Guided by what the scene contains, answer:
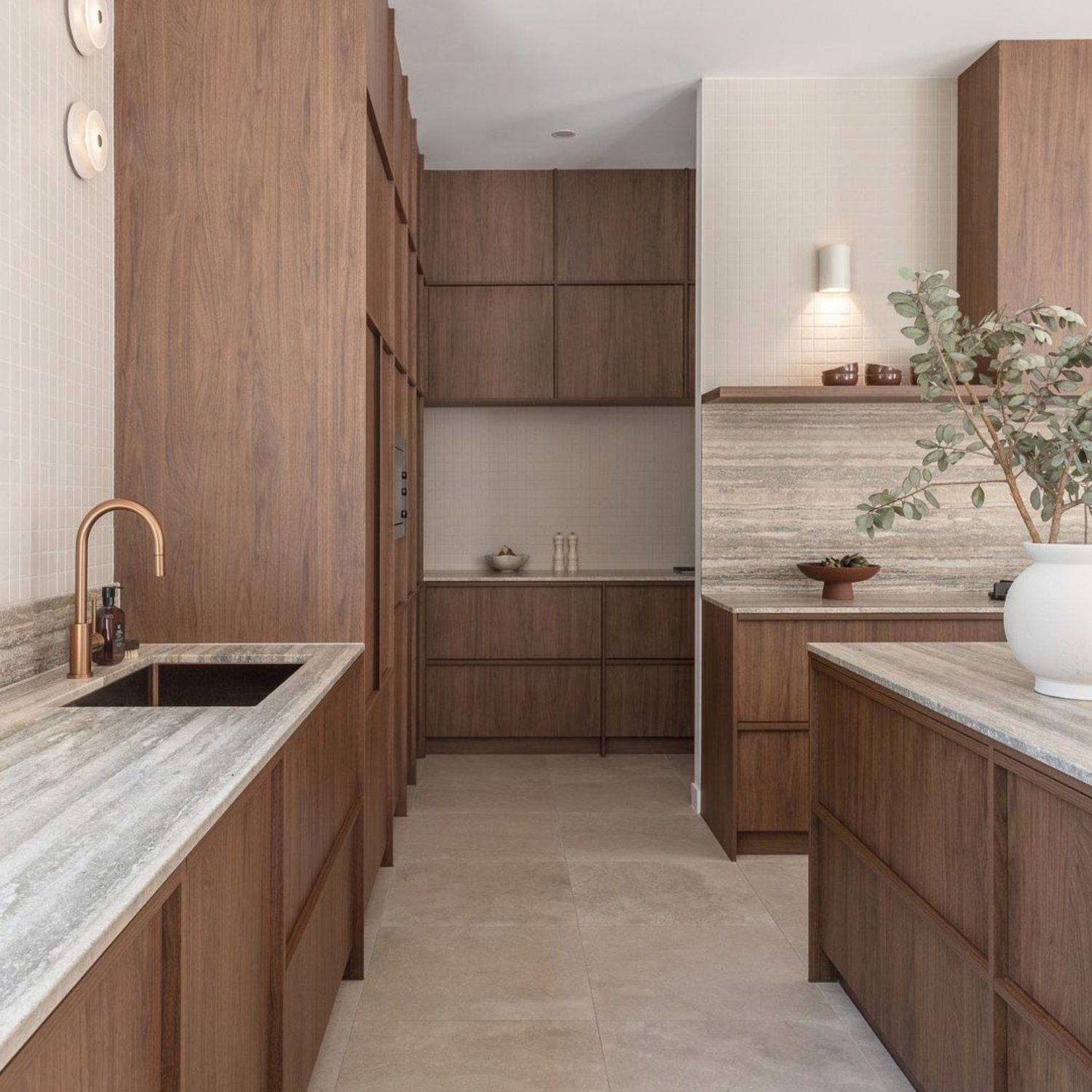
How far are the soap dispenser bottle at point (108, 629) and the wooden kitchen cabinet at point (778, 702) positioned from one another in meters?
2.07

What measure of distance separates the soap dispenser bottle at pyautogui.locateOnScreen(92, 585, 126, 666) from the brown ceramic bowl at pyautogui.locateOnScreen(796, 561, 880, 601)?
251 cm

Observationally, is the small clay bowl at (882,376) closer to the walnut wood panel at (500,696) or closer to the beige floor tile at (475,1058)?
the walnut wood panel at (500,696)

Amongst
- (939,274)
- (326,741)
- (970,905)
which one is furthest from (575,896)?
A: (939,274)

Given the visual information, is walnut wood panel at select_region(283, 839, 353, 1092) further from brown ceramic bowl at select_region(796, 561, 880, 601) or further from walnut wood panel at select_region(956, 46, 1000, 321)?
walnut wood panel at select_region(956, 46, 1000, 321)

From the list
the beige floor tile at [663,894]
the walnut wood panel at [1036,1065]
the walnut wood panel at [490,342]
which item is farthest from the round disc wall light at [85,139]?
the walnut wood panel at [490,342]

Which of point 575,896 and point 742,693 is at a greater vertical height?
point 742,693

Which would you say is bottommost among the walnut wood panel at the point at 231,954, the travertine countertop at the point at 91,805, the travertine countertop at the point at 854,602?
the walnut wood panel at the point at 231,954

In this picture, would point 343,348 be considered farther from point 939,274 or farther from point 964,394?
point 964,394

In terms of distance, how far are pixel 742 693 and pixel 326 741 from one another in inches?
72.1

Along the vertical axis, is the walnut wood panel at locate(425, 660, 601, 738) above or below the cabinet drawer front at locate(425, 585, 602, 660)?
below

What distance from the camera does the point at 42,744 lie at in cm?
153

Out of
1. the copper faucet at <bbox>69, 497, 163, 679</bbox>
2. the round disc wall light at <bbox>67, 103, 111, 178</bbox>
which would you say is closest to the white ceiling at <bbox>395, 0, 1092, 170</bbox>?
the round disc wall light at <bbox>67, 103, 111, 178</bbox>

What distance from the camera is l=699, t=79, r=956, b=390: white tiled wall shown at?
13.5 ft

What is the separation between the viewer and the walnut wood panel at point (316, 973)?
1828 millimetres
